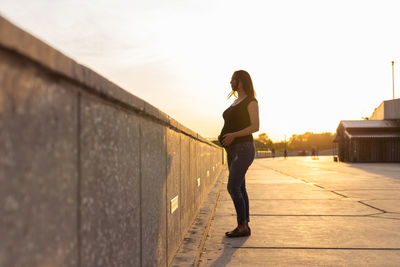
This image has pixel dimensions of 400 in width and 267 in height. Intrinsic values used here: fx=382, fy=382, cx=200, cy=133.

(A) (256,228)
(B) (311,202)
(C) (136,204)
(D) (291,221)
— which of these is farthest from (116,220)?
(B) (311,202)

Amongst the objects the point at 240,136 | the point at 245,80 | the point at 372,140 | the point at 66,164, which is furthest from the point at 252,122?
the point at 372,140

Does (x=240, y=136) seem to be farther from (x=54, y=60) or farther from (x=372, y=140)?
(x=372, y=140)

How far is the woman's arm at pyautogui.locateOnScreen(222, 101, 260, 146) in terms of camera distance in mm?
4086

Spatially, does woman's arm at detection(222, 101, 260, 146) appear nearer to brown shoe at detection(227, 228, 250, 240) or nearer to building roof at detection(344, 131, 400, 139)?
brown shoe at detection(227, 228, 250, 240)

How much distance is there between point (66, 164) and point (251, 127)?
3050 millimetres

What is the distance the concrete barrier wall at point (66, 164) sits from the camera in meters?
0.91

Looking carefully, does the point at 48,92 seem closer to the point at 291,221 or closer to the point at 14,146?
the point at 14,146

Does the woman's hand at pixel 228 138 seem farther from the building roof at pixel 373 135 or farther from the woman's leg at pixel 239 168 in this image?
the building roof at pixel 373 135

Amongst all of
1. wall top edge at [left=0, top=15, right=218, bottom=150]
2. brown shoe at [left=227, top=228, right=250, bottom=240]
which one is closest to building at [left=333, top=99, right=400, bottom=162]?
brown shoe at [left=227, top=228, right=250, bottom=240]

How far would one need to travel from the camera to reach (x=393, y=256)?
137 inches

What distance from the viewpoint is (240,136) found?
4.14 metres

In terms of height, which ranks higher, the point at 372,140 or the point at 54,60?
the point at 372,140

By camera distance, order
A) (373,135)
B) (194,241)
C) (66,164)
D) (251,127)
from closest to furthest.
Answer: (66,164), (194,241), (251,127), (373,135)

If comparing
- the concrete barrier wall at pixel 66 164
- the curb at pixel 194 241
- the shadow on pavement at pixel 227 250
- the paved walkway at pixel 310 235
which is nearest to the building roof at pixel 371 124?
the paved walkway at pixel 310 235
